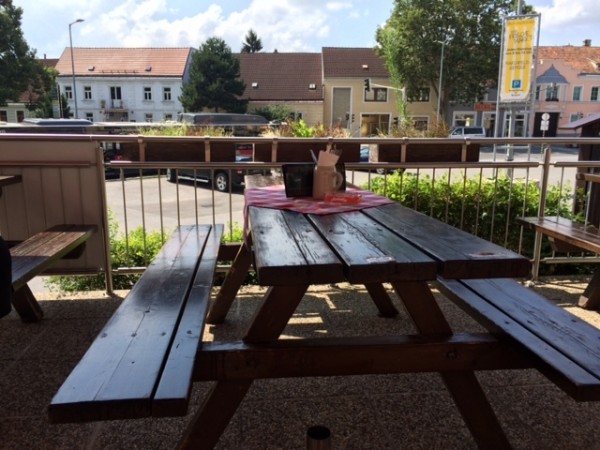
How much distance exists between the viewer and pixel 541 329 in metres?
1.83

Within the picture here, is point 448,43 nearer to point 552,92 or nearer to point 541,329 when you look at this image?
point 552,92

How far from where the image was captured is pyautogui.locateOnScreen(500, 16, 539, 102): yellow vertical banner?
15.1m

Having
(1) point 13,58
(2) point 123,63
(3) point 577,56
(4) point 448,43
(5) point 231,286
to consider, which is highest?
(4) point 448,43

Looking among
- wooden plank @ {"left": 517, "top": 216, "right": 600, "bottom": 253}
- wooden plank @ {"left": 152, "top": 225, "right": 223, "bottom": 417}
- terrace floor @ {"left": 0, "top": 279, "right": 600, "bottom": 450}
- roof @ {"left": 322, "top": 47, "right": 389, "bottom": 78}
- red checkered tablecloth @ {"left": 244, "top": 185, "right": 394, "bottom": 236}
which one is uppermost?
roof @ {"left": 322, "top": 47, "right": 389, "bottom": 78}

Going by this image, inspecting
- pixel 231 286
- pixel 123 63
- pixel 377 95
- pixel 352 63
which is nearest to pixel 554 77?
pixel 377 95

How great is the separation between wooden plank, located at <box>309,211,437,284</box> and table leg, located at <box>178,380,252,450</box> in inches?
23.0

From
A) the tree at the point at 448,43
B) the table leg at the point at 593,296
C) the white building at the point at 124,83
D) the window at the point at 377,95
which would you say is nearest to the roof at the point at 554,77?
the tree at the point at 448,43

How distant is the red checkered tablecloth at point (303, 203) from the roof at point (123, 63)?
1905 inches

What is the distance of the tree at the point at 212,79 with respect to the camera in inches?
1671

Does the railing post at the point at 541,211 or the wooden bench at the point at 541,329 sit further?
the railing post at the point at 541,211

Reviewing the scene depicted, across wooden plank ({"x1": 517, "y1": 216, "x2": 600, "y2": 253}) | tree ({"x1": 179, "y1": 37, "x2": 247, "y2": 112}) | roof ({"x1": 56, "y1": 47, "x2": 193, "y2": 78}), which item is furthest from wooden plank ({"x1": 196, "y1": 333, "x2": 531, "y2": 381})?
roof ({"x1": 56, "y1": 47, "x2": 193, "y2": 78})

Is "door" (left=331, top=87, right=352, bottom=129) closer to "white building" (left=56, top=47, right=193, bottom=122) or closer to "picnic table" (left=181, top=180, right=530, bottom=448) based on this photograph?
"white building" (left=56, top=47, right=193, bottom=122)

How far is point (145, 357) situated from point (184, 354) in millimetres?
114

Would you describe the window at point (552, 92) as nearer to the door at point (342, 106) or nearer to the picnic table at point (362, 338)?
the door at point (342, 106)
